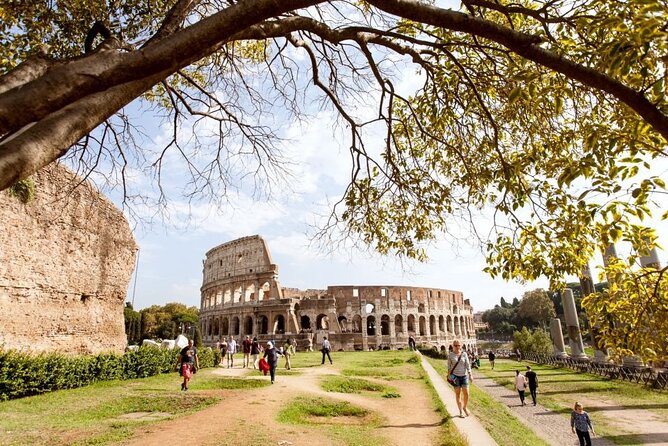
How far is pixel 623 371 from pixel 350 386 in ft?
43.8

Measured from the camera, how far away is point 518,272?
378 cm

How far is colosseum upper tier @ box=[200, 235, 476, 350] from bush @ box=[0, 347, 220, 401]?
17409 millimetres

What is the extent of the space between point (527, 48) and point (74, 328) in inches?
592

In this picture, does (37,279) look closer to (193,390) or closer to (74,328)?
(74,328)

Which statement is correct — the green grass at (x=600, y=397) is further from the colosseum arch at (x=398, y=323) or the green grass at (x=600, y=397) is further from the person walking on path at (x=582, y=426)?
the colosseum arch at (x=398, y=323)

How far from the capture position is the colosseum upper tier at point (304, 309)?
32.2 meters

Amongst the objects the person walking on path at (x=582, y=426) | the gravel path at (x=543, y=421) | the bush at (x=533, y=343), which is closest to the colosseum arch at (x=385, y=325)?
the bush at (x=533, y=343)

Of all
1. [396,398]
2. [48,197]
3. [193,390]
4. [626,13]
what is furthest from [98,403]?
[626,13]

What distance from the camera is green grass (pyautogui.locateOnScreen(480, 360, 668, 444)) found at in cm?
971

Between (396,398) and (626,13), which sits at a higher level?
(626,13)

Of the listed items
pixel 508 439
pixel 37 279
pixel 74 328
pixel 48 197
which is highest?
pixel 48 197

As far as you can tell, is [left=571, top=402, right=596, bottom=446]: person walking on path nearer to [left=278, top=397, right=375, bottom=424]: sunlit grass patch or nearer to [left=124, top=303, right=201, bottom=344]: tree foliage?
[left=278, top=397, right=375, bottom=424]: sunlit grass patch

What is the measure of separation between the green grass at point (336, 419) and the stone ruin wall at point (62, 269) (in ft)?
27.5

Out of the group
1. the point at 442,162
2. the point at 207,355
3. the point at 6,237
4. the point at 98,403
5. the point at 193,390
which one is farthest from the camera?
the point at 207,355
